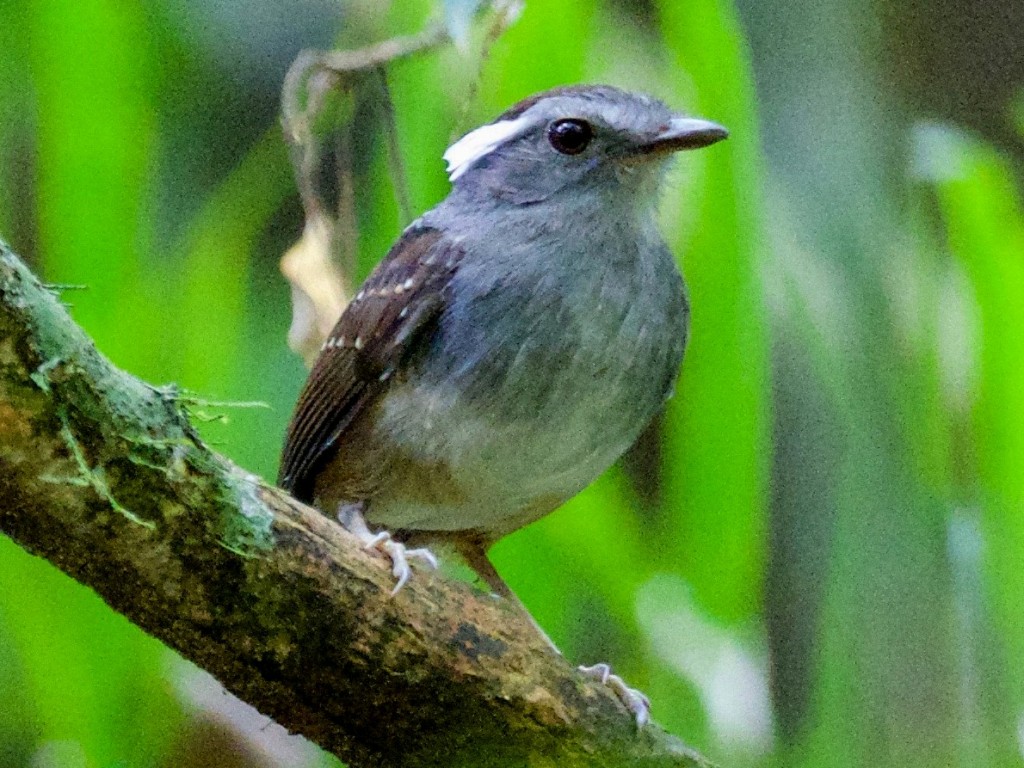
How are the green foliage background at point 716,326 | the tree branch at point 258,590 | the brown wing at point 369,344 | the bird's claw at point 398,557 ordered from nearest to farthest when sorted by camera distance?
the tree branch at point 258,590 < the bird's claw at point 398,557 < the brown wing at point 369,344 < the green foliage background at point 716,326

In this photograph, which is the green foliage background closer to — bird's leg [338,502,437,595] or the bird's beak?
the bird's beak

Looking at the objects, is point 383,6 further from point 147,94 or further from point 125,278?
point 125,278

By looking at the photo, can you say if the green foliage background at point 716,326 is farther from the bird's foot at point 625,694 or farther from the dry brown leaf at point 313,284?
the bird's foot at point 625,694

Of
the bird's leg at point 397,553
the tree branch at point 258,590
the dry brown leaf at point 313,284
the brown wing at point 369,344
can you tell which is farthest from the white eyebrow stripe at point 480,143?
the tree branch at point 258,590

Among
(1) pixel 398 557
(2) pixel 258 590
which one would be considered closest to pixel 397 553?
(1) pixel 398 557

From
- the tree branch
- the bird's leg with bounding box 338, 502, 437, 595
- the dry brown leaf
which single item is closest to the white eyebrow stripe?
the dry brown leaf

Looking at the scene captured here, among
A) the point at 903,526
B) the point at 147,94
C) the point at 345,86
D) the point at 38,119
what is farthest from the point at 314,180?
the point at 903,526
